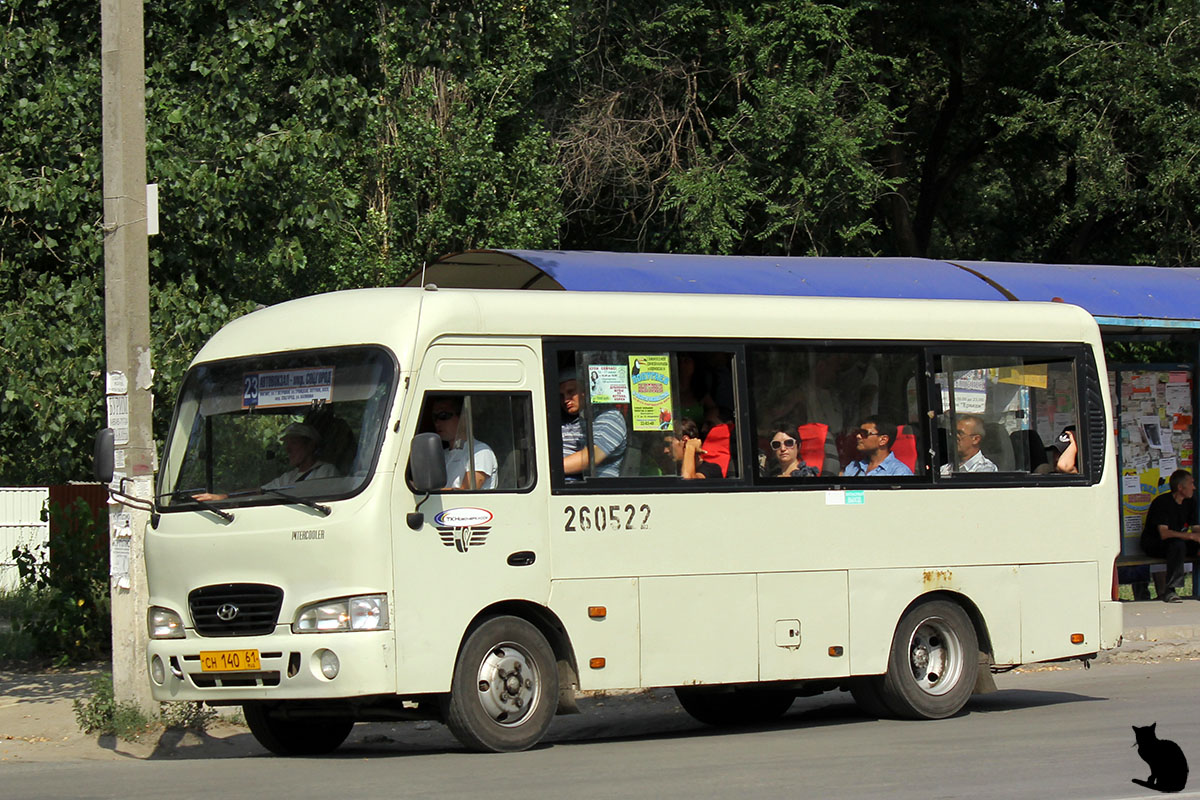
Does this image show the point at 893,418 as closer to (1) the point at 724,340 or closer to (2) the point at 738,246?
(1) the point at 724,340

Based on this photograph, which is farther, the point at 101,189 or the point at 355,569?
the point at 101,189

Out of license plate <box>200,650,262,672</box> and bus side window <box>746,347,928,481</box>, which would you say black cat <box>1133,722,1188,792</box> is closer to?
bus side window <box>746,347,928,481</box>

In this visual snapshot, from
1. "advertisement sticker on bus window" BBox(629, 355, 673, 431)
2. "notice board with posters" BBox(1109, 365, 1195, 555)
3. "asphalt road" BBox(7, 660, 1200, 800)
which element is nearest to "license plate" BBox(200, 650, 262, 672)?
"asphalt road" BBox(7, 660, 1200, 800)

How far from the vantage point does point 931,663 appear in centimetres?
1153

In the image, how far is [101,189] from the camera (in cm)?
1253

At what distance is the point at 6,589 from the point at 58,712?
14.0m

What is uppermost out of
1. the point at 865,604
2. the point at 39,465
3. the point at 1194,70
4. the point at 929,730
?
the point at 1194,70

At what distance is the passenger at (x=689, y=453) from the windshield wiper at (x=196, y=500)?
2.79 metres

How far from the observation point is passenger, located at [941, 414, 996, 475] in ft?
38.5

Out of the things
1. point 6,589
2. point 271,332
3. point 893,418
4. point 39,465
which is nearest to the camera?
point 271,332

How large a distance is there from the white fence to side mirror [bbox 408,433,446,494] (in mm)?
17760

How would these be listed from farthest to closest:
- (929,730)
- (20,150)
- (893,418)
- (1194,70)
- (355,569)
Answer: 1. (1194,70)
2. (20,150)
3. (893,418)
4. (929,730)
5. (355,569)

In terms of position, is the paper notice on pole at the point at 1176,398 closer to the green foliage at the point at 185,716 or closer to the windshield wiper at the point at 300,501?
the green foliage at the point at 185,716

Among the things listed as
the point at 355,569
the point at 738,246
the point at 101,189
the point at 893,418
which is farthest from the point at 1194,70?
the point at 355,569
